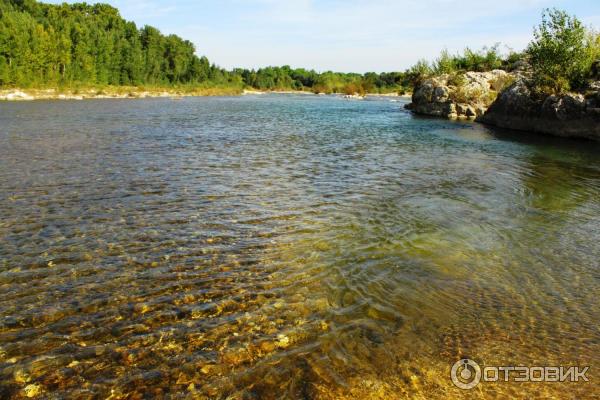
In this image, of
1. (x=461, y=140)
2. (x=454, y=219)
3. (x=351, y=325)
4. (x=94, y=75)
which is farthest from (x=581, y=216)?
(x=94, y=75)

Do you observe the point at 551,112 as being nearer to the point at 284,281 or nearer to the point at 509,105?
the point at 509,105

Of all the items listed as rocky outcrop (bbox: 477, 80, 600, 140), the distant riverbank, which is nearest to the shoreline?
the distant riverbank

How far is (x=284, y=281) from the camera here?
7.93m

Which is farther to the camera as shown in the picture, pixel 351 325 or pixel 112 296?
pixel 112 296

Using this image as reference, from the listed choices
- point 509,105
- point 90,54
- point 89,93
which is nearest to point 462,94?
point 509,105

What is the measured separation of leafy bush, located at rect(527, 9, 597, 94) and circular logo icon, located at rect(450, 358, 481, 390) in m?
36.1

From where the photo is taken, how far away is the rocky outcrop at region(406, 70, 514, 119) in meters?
50.3

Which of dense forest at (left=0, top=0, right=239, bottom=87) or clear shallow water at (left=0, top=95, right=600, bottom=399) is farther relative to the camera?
dense forest at (left=0, top=0, right=239, bottom=87)

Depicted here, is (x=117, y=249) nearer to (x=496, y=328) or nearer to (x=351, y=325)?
(x=351, y=325)

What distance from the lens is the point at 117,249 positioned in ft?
29.9

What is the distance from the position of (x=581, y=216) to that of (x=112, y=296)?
13.8 meters

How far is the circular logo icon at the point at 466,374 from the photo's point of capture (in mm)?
5355

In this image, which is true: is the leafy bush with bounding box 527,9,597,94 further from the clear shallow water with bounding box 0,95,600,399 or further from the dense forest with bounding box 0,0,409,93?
the dense forest with bounding box 0,0,409,93

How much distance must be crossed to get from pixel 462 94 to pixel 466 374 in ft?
173
